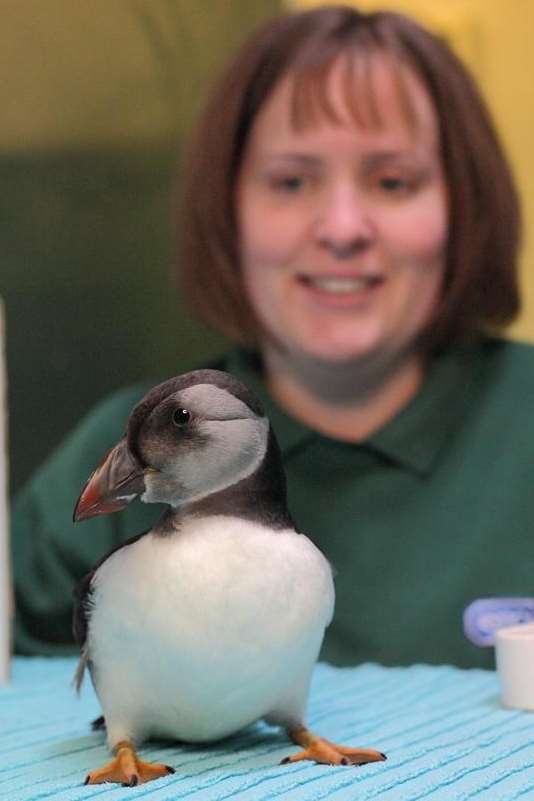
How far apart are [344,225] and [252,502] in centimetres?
49

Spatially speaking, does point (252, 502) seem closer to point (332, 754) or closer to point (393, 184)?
point (332, 754)

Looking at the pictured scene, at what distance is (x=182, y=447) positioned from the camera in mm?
472

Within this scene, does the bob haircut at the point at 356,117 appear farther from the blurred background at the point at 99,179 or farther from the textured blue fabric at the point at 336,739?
the textured blue fabric at the point at 336,739

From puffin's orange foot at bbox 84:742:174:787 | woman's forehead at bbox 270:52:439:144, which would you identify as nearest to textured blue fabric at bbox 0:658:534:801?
puffin's orange foot at bbox 84:742:174:787

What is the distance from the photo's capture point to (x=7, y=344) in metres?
1.14

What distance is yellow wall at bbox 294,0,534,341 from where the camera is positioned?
4.69 ft

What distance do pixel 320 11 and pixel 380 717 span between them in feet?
2.18

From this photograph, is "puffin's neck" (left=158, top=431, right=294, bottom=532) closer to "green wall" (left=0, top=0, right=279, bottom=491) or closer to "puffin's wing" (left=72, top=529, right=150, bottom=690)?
"puffin's wing" (left=72, top=529, right=150, bottom=690)

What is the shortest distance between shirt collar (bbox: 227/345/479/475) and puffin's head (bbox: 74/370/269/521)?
48 centimetres

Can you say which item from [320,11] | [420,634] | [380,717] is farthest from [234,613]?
[320,11]

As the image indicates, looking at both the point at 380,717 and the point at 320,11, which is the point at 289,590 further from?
the point at 320,11

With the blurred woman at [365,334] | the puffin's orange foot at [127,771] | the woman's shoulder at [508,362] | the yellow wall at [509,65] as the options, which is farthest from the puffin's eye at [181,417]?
the yellow wall at [509,65]

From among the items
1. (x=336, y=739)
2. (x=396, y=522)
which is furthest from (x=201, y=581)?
(x=396, y=522)

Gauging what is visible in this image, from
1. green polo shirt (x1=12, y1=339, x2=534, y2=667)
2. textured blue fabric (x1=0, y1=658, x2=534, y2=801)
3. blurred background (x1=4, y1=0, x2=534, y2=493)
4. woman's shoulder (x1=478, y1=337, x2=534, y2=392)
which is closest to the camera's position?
textured blue fabric (x1=0, y1=658, x2=534, y2=801)
